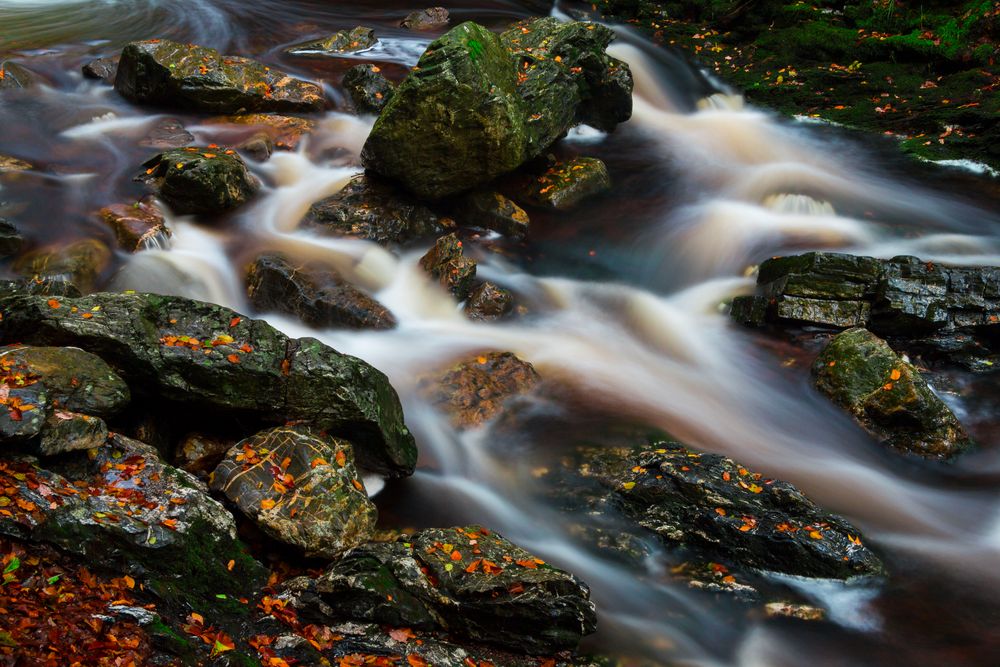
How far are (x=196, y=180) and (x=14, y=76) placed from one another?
4.95 meters

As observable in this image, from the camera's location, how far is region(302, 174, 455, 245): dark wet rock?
9.65m

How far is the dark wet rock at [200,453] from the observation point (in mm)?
5469

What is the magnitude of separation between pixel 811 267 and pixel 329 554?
666 centimetres

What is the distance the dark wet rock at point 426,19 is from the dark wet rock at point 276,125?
17.7 feet

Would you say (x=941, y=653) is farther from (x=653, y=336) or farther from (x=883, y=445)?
(x=653, y=336)

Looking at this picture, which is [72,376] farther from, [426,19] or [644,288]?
[426,19]

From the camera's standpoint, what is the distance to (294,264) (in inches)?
340

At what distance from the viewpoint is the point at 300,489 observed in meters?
5.18

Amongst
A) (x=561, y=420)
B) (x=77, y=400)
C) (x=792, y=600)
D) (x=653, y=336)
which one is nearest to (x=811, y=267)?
(x=653, y=336)

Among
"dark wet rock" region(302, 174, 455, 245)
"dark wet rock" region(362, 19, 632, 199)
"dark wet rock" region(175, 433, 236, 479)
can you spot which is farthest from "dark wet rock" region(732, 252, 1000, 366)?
"dark wet rock" region(175, 433, 236, 479)

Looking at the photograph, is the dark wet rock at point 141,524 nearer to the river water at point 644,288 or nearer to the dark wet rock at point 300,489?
the dark wet rock at point 300,489

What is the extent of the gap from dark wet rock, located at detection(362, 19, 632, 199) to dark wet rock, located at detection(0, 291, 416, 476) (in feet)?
14.0

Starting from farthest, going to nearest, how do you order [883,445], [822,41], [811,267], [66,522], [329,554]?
1. [822,41]
2. [811,267]
3. [883,445]
4. [329,554]
5. [66,522]

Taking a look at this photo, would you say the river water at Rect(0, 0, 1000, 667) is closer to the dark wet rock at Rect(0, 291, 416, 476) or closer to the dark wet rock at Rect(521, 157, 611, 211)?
the dark wet rock at Rect(521, 157, 611, 211)
